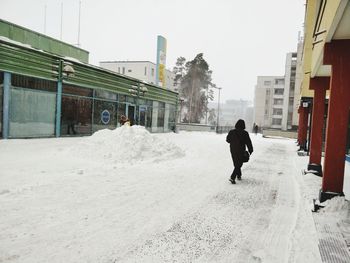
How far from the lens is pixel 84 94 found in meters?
17.3

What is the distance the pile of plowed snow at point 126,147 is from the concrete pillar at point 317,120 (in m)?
5.09

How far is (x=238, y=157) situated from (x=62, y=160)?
571cm

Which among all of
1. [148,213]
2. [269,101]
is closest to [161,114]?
[148,213]

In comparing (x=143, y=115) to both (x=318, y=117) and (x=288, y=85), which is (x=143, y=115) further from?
(x=288, y=85)

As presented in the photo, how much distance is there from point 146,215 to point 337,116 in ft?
13.4

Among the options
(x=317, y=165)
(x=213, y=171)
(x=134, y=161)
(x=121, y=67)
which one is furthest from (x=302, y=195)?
(x=121, y=67)

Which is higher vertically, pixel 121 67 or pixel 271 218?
pixel 121 67

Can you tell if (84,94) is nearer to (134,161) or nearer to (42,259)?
(134,161)

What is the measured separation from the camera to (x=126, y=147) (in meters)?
10.2

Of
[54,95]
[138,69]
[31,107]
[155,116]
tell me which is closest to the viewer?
[31,107]

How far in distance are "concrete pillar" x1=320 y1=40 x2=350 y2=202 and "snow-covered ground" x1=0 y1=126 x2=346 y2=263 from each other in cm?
51

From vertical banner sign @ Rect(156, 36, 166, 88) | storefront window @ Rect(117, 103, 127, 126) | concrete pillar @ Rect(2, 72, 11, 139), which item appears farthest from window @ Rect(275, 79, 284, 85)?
concrete pillar @ Rect(2, 72, 11, 139)

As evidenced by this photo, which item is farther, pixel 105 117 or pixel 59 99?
pixel 105 117

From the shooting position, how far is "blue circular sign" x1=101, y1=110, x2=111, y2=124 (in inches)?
757
